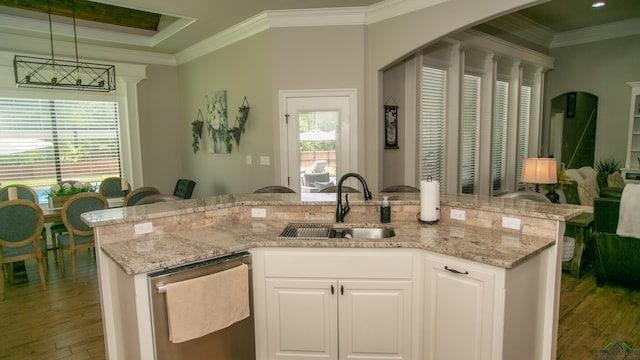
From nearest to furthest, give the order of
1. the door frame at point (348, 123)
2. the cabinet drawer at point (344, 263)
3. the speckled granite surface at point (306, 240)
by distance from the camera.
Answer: the speckled granite surface at point (306, 240) → the cabinet drawer at point (344, 263) → the door frame at point (348, 123)

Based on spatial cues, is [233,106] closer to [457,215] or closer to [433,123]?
[433,123]

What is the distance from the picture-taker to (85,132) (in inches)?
227

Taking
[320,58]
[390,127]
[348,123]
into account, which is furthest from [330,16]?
[390,127]

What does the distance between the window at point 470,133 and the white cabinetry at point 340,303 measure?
151 inches

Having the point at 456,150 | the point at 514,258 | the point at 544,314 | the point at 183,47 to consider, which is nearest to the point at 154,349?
the point at 514,258

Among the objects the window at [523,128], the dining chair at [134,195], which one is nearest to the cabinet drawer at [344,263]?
the dining chair at [134,195]

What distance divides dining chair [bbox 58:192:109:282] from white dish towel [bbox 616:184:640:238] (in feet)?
16.3

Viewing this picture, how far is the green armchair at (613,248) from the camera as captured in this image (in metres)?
3.42

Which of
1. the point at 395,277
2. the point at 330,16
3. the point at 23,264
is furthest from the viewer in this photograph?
the point at 330,16

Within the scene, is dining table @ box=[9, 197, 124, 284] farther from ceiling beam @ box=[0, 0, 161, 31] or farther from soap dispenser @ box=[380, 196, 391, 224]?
soap dispenser @ box=[380, 196, 391, 224]

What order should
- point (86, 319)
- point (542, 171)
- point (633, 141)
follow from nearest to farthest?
1. point (86, 319)
2. point (542, 171)
3. point (633, 141)

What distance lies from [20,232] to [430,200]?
3.93 meters

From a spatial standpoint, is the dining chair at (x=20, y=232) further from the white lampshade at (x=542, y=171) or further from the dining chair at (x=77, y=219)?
the white lampshade at (x=542, y=171)

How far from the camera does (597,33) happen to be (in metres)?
6.53
